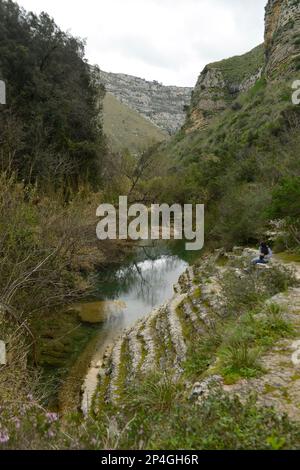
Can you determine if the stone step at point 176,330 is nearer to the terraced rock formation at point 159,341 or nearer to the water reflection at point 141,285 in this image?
the terraced rock formation at point 159,341

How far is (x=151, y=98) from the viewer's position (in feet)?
613

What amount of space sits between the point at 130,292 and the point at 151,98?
180 m

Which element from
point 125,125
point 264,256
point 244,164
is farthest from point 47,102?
point 125,125

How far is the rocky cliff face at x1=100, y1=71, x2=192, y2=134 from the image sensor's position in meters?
167

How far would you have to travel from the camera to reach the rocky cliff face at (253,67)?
2090 inches

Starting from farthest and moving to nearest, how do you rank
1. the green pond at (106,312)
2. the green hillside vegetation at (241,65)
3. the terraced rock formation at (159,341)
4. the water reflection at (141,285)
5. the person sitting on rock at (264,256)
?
the green hillside vegetation at (241,65)
the water reflection at (141,285)
the person sitting on rock at (264,256)
the green pond at (106,312)
the terraced rock formation at (159,341)

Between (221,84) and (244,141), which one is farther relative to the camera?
(221,84)

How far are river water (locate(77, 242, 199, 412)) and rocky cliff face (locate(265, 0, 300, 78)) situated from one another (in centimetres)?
3379

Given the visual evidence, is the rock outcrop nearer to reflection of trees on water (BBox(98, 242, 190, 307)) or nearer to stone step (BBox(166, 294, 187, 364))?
reflection of trees on water (BBox(98, 242, 190, 307))

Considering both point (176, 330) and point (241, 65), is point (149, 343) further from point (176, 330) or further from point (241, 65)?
point (241, 65)

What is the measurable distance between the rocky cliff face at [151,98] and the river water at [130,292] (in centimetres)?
13390

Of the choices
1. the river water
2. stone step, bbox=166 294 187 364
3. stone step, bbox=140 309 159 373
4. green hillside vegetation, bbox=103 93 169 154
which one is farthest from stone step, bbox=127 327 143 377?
green hillside vegetation, bbox=103 93 169 154

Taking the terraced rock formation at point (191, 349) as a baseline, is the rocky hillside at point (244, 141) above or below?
above

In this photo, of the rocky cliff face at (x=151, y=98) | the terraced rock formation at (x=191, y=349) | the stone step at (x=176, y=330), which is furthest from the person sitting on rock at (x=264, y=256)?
the rocky cliff face at (x=151, y=98)
